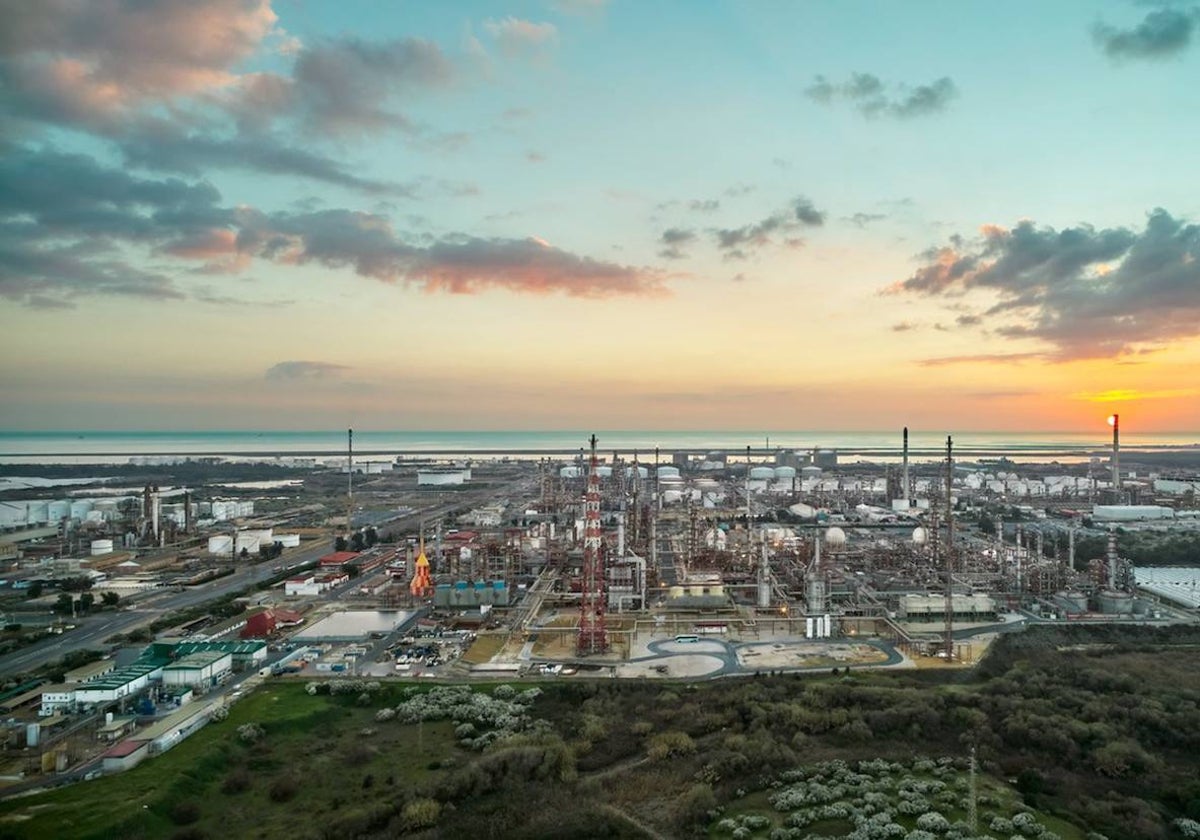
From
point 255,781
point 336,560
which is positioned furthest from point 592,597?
point 336,560

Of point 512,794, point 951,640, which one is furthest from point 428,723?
point 951,640

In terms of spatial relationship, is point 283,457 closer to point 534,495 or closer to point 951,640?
point 534,495

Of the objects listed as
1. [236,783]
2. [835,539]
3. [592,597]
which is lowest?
[236,783]

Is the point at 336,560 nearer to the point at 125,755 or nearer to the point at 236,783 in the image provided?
the point at 125,755

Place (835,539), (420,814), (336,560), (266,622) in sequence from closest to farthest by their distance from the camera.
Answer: (420,814) < (266,622) < (336,560) < (835,539)

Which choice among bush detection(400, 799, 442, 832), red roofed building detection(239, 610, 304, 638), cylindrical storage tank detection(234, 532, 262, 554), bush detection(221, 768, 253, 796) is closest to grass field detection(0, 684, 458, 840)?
bush detection(221, 768, 253, 796)

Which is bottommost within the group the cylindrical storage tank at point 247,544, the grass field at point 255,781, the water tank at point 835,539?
the grass field at point 255,781

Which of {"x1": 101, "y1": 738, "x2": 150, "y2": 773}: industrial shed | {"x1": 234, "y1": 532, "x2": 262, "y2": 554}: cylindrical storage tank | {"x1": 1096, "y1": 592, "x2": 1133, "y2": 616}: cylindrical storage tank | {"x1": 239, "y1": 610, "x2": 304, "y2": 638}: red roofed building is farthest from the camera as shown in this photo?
{"x1": 234, "y1": 532, "x2": 262, "y2": 554}: cylindrical storage tank

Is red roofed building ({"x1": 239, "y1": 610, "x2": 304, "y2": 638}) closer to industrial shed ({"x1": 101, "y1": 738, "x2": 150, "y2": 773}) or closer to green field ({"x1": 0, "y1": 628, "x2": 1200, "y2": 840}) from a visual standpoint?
green field ({"x1": 0, "y1": 628, "x2": 1200, "y2": 840})

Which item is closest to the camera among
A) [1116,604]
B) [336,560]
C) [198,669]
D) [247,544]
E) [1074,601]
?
[198,669]

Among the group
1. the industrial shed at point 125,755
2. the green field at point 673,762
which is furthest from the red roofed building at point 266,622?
the industrial shed at point 125,755

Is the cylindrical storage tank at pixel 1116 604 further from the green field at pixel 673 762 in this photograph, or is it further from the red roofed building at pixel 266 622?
the red roofed building at pixel 266 622
